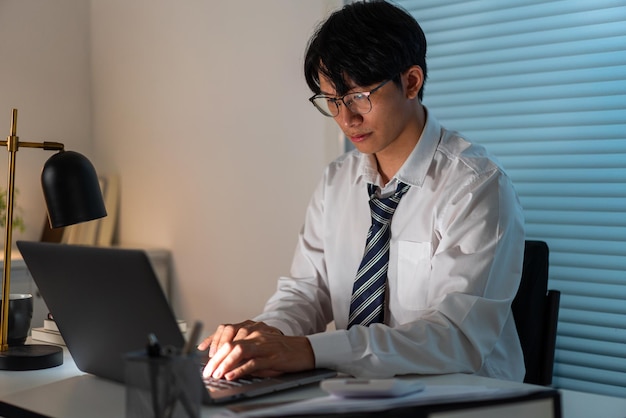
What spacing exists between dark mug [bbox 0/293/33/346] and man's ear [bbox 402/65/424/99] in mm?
1019

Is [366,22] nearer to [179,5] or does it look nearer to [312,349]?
[312,349]

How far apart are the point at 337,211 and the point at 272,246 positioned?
109 centimetres

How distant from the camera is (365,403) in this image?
43.6 inches

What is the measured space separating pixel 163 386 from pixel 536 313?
1.15 m

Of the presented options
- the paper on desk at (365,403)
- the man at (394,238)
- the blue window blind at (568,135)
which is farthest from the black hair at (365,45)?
the paper on desk at (365,403)

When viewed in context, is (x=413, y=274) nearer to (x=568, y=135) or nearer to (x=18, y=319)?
(x=568, y=135)

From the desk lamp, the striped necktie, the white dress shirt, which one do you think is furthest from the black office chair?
the desk lamp

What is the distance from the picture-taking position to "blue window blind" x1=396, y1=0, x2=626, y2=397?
241cm

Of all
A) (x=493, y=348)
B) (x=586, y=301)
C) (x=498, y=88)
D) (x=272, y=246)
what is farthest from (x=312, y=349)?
(x=272, y=246)

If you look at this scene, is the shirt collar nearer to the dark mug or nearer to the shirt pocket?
the shirt pocket

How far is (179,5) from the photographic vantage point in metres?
3.64

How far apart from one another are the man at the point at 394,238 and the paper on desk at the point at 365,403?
385mm

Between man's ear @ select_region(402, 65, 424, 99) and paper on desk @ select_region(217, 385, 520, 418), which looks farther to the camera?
man's ear @ select_region(402, 65, 424, 99)

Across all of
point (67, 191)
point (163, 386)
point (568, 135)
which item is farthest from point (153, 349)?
point (568, 135)
